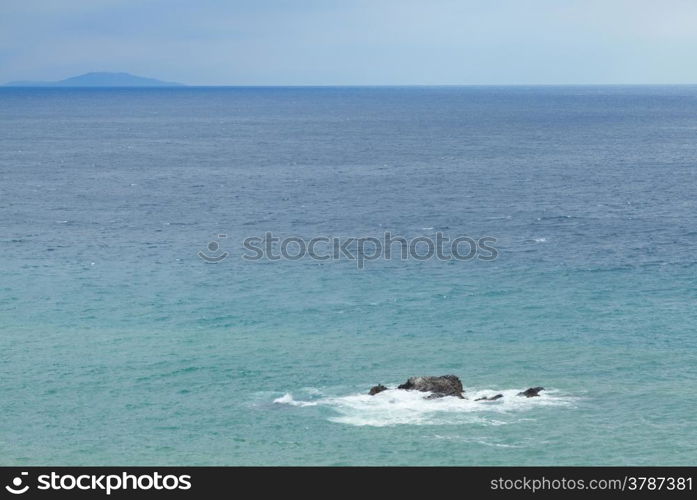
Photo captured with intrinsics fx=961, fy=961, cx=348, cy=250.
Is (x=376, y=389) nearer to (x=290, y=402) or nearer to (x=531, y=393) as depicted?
(x=290, y=402)

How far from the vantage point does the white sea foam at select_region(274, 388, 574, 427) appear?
64.0 meters

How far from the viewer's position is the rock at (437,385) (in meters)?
67.9

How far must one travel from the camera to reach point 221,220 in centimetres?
13738

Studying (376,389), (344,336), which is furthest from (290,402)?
(344,336)

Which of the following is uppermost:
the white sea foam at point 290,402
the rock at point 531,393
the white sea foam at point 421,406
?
the rock at point 531,393

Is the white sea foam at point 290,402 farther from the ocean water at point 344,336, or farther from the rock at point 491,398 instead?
the rock at point 491,398

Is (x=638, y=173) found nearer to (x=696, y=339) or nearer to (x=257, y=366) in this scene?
(x=696, y=339)

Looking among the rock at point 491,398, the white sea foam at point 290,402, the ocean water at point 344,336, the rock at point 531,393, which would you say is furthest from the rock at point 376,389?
the rock at point 531,393

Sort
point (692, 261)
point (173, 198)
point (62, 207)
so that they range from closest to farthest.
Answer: point (692, 261)
point (62, 207)
point (173, 198)

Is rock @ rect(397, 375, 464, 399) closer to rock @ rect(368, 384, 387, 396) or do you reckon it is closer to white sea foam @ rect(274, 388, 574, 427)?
white sea foam @ rect(274, 388, 574, 427)

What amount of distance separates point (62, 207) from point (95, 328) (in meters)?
65.9

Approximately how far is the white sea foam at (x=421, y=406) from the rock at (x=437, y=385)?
20.1 inches
